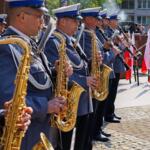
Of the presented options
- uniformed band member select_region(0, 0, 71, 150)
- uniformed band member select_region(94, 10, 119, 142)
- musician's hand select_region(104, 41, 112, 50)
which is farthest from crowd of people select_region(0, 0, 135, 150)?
uniformed band member select_region(94, 10, 119, 142)

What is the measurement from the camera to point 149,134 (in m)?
8.52

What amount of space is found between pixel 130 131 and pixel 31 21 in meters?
5.32

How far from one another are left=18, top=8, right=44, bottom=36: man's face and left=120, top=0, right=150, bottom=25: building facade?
81.4 meters

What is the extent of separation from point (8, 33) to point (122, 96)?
969cm

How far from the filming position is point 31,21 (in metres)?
3.78

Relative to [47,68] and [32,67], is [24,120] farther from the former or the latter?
[47,68]

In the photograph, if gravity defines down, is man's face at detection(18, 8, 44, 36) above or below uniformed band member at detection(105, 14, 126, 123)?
above

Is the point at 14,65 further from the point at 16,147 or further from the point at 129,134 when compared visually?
the point at 129,134

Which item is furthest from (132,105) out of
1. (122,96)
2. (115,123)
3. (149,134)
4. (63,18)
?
(63,18)

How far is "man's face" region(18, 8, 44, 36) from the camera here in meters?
3.77

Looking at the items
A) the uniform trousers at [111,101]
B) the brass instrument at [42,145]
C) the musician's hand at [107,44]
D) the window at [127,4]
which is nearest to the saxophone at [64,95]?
the brass instrument at [42,145]

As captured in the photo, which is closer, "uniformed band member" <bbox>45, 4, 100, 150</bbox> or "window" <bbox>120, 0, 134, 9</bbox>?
"uniformed band member" <bbox>45, 4, 100, 150</bbox>

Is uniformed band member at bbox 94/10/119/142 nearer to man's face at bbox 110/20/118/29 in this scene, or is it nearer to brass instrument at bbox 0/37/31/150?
man's face at bbox 110/20/118/29

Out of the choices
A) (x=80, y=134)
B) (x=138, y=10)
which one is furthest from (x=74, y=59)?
(x=138, y=10)
